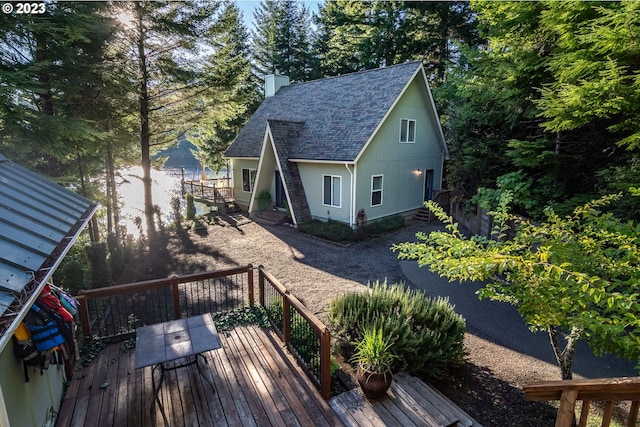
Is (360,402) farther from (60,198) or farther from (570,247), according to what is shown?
(60,198)

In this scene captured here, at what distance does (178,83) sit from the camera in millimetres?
13500

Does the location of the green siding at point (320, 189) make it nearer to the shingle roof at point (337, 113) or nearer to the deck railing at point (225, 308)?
the shingle roof at point (337, 113)

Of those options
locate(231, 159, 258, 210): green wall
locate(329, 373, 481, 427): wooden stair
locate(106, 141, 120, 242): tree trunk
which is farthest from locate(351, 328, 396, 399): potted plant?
locate(231, 159, 258, 210): green wall

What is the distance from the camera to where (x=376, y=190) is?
47.4 feet

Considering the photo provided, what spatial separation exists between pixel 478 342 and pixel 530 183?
5.02 metres

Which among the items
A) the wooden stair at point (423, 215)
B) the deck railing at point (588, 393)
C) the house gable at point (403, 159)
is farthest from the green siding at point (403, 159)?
the deck railing at point (588, 393)

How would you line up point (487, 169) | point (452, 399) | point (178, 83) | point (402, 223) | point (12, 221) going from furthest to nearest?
point (402, 223) → point (178, 83) → point (487, 169) → point (452, 399) → point (12, 221)

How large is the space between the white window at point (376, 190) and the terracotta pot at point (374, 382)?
407 inches

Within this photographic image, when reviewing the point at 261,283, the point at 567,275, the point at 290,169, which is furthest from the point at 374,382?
the point at 290,169

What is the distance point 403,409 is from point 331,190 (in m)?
10.5

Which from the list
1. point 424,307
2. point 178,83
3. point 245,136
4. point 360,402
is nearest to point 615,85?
point 424,307

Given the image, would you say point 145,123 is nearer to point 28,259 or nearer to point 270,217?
point 270,217

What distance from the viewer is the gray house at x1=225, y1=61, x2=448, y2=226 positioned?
45.0 ft

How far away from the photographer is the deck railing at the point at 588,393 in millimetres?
2219
